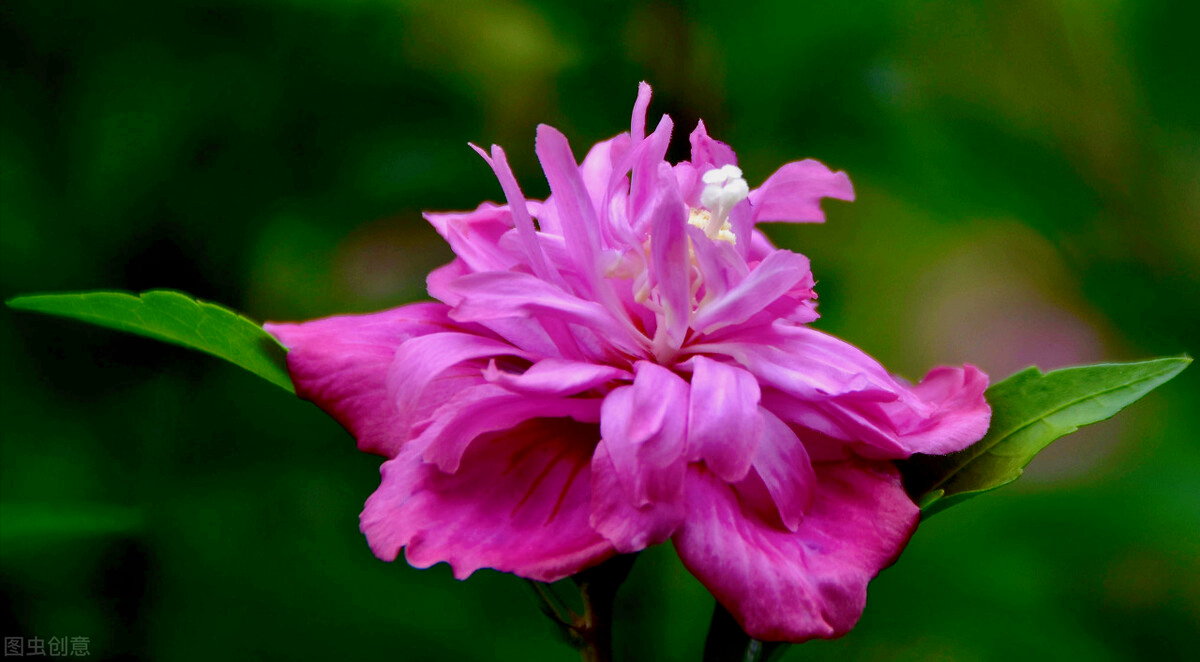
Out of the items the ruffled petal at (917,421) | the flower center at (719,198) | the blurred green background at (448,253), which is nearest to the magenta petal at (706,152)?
the flower center at (719,198)

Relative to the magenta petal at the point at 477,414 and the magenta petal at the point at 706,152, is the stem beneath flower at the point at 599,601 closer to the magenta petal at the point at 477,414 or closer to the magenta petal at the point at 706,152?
the magenta petal at the point at 477,414

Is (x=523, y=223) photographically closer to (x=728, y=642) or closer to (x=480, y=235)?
(x=480, y=235)

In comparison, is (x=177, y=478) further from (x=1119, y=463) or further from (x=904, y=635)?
(x=1119, y=463)

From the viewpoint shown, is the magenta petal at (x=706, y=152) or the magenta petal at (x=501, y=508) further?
the magenta petal at (x=706, y=152)

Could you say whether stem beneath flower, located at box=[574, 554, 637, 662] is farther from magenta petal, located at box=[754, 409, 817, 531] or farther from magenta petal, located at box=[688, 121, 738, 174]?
magenta petal, located at box=[688, 121, 738, 174]

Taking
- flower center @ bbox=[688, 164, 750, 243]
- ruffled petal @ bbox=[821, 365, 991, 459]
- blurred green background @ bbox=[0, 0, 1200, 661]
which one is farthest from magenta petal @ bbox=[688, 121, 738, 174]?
blurred green background @ bbox=[0, 0, 1200, 661]

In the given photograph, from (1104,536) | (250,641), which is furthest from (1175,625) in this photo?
(250,641)

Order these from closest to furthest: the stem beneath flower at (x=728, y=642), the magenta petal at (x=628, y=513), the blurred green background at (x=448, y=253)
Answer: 1. the magenta petal at (x=628, y=513)
2. the stem beneath flower at (x=728, y=642)
3. the blurred green background at (x=448, y=253)
